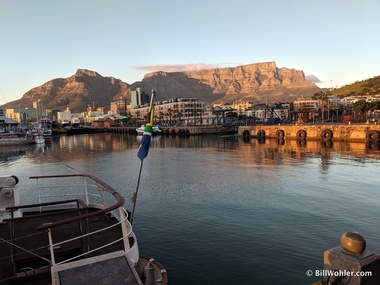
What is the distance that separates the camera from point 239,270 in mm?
12273

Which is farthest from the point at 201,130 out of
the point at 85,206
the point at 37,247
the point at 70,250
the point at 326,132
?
the point at 70,250

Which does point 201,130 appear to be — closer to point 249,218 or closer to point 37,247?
point 249,218

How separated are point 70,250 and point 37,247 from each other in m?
1.06

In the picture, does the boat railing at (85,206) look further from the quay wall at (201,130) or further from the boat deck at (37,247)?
the quay wall at (201,130)

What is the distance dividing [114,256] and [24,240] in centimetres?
420

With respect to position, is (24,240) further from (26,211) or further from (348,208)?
(348,208)

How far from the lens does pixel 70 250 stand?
772 centimetres

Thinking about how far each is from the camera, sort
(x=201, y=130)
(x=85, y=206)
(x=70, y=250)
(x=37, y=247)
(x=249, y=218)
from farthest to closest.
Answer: (x=201, y=130), (x=249, y=218), (x=85, y=206), (x=37, y=247), (x=70, y=250)

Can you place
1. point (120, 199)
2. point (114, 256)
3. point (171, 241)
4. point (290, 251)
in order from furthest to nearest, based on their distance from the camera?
point (171, 241) < point (290, 251) < point (120, 199) < point (114, 256)

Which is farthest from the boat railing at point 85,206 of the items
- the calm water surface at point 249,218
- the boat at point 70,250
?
the calm water surface at point 249,218

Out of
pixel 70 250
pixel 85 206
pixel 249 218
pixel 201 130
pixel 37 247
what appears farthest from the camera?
pixel 201 130

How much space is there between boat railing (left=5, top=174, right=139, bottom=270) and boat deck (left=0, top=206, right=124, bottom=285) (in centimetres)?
14

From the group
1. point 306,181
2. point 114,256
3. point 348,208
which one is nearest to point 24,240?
point 114,256

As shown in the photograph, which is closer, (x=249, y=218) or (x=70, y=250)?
(x=70, y=250)
